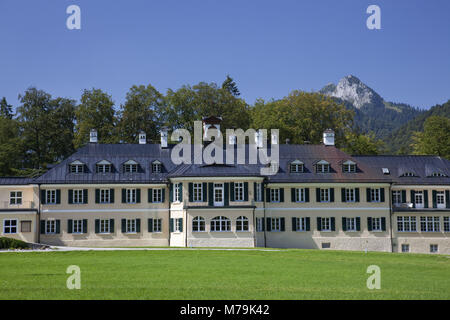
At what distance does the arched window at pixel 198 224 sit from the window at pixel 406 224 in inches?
659

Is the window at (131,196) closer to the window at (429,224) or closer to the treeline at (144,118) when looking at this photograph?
the treeline at (144,118)

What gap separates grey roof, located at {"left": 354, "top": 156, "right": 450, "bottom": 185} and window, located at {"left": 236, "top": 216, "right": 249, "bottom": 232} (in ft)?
43.7

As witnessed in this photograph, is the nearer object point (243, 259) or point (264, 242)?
point (243, 259)

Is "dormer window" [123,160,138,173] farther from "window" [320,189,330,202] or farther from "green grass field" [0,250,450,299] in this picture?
"window" [320,189,330,202]

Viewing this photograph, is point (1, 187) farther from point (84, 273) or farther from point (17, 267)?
point (84, 273)

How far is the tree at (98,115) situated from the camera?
6162 cm

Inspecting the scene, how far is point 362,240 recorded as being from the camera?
47562 mm

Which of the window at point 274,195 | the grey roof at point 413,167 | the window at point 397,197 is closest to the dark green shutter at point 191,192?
the window at point 274,195

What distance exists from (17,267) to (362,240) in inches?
1150

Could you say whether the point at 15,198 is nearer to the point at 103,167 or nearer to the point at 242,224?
the point at 103,167

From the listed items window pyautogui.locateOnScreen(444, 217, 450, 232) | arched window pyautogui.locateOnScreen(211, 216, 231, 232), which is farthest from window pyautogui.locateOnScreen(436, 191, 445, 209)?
arched window pyautogui.locateOnScreen(211, 216, 231, 232)
